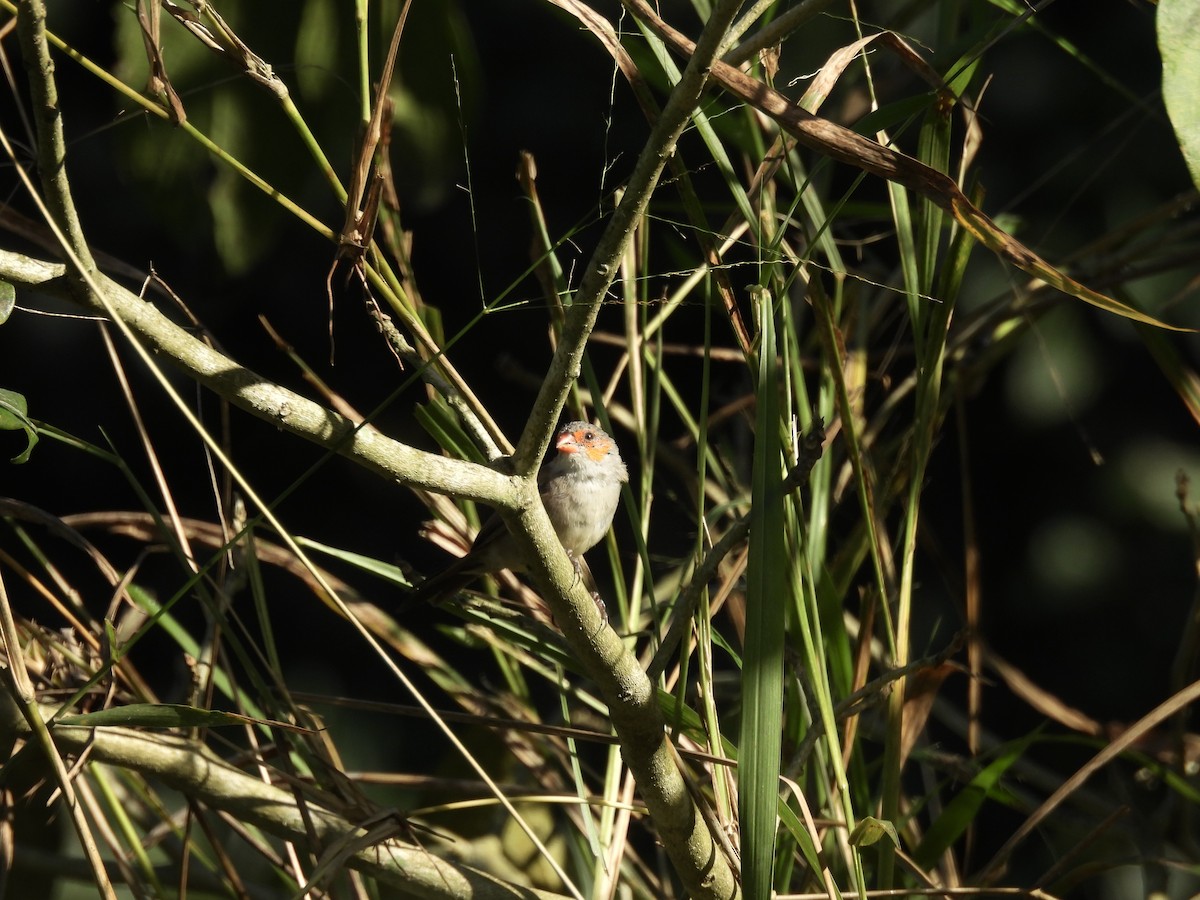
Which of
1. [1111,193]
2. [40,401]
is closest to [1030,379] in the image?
[1111,193]

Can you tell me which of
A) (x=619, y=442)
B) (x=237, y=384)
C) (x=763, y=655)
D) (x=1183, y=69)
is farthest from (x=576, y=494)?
(x=1183, y=69)

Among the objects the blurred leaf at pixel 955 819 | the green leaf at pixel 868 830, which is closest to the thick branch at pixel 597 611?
the green leaf at pixel 868 830

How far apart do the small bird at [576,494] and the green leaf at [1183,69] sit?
1989 mm

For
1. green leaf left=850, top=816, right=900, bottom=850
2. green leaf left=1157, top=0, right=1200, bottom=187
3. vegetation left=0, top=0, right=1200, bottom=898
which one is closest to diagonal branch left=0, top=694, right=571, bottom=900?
vegetation left=0, top=0, right=1200, bottom=898

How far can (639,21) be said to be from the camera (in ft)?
5.41

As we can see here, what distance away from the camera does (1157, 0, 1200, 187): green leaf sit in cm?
119

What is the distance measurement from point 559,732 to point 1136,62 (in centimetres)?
274

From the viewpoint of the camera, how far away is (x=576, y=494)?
11.4ft

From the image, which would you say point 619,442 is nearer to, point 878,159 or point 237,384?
point 878,159

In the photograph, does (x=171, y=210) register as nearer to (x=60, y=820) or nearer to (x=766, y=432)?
(x=766, y=432)

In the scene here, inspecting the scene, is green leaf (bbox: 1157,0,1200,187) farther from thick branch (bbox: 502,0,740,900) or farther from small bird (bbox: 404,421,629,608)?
small bird (bbox: 404,421,629,608)

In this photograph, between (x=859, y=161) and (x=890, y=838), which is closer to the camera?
(x=859, y=161)

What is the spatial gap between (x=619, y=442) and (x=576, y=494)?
832 millimetres

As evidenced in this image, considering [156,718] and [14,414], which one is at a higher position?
[14,414]
